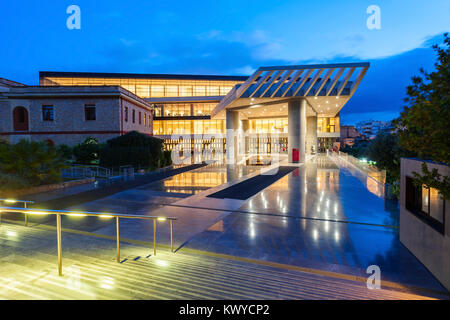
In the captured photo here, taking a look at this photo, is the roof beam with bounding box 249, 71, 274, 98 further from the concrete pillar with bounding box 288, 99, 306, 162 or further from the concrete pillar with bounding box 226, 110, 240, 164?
the concrete pillar with bounding box 226, 110, 240, 164

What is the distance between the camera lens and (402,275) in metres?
5.29

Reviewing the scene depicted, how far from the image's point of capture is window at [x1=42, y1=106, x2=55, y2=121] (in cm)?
2883

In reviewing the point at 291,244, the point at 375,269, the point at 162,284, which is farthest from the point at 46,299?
the point at 375,269

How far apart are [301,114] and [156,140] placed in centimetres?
1636

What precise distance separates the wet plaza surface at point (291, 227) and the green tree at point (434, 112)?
2.55 meters

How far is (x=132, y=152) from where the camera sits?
2288cm

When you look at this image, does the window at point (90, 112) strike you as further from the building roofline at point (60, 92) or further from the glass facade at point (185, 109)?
the glass facade at point (185, 109)

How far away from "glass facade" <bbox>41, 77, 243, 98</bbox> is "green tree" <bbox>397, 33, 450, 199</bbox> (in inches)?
2312

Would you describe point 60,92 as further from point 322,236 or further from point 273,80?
point 322,236

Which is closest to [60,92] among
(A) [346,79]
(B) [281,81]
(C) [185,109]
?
(B) [281,81]

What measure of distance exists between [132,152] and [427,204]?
21058 mm

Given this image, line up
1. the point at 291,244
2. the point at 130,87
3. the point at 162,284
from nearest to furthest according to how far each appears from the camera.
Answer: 1. the point at 162,284
2. the point at 291,244
3. the point at 130,87

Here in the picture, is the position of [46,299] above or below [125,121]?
below
